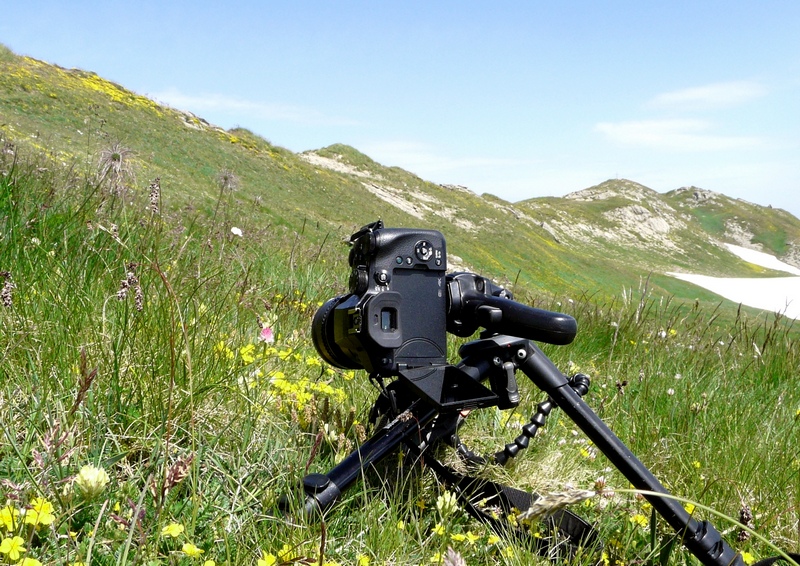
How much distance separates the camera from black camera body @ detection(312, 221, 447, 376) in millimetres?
1565

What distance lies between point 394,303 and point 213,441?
0.72m

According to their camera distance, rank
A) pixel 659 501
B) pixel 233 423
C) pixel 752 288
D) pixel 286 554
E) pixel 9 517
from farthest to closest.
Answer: pixel 752 288 → pixel 233 423 → pixel 659 501 → pixel 286 554 → pixel 9 517

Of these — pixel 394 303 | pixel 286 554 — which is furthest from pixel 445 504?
pixel 394 303

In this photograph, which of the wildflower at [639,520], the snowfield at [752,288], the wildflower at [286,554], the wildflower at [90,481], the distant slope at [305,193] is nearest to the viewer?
the wildflower at [90,481]

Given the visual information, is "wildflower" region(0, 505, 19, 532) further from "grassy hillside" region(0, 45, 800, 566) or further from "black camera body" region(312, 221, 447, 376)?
"black camera body" region(312, 221, 447, 376)

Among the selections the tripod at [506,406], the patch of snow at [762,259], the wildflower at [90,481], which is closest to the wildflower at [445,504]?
the tripod at [506,406]

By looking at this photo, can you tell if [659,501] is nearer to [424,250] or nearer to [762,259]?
[424,250]

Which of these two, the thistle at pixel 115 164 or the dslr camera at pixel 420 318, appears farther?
the thistle at pixel 115 164

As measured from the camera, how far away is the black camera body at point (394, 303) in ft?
5.14

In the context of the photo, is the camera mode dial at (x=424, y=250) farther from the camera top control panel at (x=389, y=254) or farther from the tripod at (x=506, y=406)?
the tripod at (x=506, y=406)

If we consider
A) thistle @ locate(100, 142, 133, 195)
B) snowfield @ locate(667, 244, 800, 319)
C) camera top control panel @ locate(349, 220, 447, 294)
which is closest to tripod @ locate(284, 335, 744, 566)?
camera top control panel @ locate(349, 220, 447, 294)

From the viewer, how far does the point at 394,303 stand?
1.58 m

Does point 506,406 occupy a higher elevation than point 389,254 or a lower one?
lower

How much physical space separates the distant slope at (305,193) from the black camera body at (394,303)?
56.9 inches
